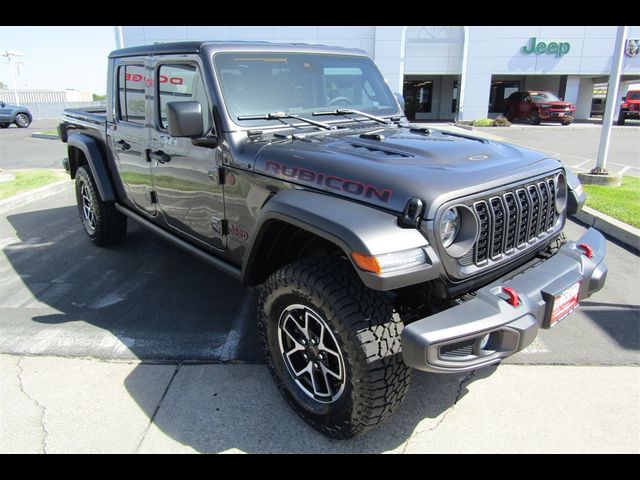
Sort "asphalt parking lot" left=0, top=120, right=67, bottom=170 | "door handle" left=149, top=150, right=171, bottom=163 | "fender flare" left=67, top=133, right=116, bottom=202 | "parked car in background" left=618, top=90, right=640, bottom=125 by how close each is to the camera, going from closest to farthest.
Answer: "door handle" left=149, top=150, right=171, bottom=163 < "fender flare" left=67, top=133, right=116, bottom=202 < "asphalt parking lot" left=0, top=120, right=67, bottom=170 < "parked car in background" left=618, top=90, right=640, bottom=125

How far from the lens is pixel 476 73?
2511cm

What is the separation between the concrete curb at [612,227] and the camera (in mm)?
5020

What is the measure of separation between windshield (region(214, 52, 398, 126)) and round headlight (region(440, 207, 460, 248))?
1.47 meters

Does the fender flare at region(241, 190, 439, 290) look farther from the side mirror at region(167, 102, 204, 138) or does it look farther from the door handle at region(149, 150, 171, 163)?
the door handle at region(149, 150, 171, 163)

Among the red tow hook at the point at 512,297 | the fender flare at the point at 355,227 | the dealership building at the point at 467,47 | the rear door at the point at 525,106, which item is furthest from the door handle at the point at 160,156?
the rear door at the point at 525,106

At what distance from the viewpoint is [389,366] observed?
2162 mm

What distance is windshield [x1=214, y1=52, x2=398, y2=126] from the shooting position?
10.0ft

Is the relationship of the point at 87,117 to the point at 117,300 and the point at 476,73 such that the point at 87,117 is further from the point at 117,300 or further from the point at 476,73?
the point at 476,73

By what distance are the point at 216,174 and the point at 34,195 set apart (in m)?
5.93

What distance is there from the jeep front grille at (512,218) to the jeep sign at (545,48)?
89.7 ft

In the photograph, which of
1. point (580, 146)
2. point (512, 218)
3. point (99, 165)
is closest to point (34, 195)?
point (99, 165)

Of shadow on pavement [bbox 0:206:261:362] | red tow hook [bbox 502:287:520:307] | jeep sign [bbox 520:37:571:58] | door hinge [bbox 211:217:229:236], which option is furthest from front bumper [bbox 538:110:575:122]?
red tow hook [bbox 502:287:520:307]

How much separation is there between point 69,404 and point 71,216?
4.57 meters
